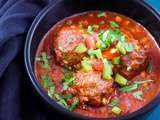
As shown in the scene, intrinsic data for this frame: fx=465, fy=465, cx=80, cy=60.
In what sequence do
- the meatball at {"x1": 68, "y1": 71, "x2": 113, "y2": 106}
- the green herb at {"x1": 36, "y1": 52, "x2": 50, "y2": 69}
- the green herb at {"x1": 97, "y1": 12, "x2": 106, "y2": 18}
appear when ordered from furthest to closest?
1. the green herb at {"x1": 97, "y1": 12, "x2": 106, "y2": 18}
2. the green herb at {"x1": 36, "y1": 52, "x2": 50, "y2": 69}
3. the meatball at {"x1": 68, "y1": 71, "x2": 113, "y2": 106}

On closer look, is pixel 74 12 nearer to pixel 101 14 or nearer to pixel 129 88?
pixel 101 14

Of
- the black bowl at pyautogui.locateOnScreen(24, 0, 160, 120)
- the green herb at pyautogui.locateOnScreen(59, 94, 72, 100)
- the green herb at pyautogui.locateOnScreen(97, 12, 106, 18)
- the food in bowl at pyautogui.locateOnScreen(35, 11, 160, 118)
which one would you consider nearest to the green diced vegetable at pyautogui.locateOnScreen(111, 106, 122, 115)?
the food in bowl at pyautogui.locateOnScreen(35, 11, 160, 118)

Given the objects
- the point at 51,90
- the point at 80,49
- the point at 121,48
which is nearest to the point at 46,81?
the point at 51,90

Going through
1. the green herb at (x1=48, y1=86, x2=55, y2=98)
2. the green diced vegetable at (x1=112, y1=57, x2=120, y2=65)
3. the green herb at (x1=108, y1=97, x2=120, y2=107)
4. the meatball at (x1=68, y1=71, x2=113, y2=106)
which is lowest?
the green herb at (x1=108, y1=97, x2=120, y2=107)

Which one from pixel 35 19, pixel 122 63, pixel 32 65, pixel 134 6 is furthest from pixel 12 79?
pixel 134 6

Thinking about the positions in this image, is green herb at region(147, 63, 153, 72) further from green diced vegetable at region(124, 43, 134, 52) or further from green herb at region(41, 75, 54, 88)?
green herb at region(41, 75, 54, 88)

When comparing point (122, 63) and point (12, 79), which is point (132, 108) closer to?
point (122, 63)

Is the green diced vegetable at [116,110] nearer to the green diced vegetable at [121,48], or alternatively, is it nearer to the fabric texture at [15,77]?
the fabric texture at [15,77]

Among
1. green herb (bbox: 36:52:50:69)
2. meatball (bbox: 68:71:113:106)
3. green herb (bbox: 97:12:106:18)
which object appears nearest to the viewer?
meatball (bbox: 68:71:113:106)
